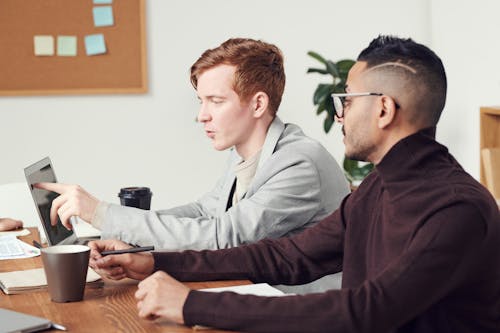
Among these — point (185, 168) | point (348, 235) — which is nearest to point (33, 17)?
point (185, 168)

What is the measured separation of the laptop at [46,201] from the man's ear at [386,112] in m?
0.88

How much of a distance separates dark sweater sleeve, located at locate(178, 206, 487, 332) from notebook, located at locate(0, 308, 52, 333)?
0.27 meters

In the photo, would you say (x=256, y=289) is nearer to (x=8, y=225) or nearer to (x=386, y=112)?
(x=386, y=112)

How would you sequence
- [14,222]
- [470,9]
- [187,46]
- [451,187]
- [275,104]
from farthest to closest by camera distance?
[187,46], [470,9], [14,222], [275,104], [451,187]

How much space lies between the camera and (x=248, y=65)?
221 cm

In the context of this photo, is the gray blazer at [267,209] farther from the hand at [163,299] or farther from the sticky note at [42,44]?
the sticky note at [42,44]

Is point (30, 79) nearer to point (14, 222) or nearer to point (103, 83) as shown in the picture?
point (103, 83)

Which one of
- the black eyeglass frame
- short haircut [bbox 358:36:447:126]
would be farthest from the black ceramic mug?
short haircut [bbox 358:36:447:126]

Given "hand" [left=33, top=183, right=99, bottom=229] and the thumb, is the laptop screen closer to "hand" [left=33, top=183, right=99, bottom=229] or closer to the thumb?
"hand" [left=33, top=183, right=99, bottom=229]

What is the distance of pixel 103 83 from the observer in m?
4.45

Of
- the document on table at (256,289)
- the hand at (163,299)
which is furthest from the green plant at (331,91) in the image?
the hand at (163,299)

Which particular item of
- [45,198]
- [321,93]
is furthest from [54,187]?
[321,93]

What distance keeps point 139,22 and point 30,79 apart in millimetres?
654

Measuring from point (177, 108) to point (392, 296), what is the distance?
3341 millimetres
